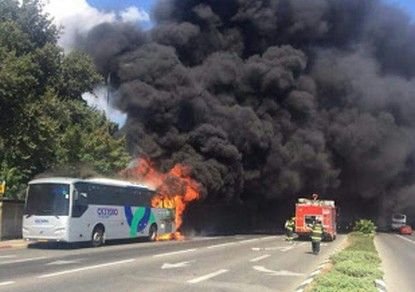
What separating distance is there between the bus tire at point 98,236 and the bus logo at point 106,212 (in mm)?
484

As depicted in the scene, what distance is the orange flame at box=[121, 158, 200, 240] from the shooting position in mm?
41531

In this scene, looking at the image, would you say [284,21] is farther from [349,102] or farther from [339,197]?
[339,197]

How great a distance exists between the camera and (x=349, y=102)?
195ft

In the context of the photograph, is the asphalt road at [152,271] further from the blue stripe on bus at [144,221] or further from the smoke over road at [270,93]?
the smoke over road at [270,93]

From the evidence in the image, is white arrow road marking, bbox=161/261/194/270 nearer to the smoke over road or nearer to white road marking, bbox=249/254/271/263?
white road marking, bbox=249/254/271/263

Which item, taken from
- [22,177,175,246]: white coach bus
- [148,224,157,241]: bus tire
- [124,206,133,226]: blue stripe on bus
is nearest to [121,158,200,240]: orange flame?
[148,224,157,241]: bus tire

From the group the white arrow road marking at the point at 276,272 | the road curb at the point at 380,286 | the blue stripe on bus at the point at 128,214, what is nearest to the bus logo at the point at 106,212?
the blue stripe on bus at the point at 128,214

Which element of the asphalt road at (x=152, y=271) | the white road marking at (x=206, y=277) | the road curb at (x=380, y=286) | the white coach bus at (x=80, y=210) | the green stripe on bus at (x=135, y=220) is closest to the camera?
the asphalt road at (x=152, y=271)

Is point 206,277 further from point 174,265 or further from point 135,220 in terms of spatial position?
point 135,220

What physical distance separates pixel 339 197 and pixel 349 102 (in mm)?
11016

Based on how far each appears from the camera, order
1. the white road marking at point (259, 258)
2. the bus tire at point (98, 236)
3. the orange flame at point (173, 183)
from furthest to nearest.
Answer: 1. the orange flame at point (173, 183)
2. the bus tire at point (98, 236)
3. the white road marking at point (259, 258)

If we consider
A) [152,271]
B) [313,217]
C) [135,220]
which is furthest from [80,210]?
[313,217]

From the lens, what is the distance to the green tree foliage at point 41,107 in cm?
2839

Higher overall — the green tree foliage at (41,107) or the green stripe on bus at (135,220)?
the green tree foliage at (41,107)
